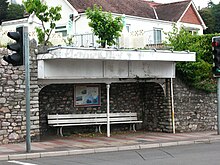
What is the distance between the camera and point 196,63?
20656 mm

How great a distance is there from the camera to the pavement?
13414 millimetres

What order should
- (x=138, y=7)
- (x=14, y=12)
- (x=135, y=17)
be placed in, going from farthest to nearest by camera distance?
(x=14, y=12)
(x=138, y=7)
(x=135, y=17)

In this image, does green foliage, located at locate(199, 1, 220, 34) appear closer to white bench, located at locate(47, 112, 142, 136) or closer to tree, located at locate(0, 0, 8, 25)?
tree, located at locate(0, 0, 8, 25)

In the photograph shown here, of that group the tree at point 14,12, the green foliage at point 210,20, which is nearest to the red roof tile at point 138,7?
the green foliage at point 210,20

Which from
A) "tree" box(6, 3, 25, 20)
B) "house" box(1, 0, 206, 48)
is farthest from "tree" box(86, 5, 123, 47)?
"tree" box(6, 3, 25, 20)

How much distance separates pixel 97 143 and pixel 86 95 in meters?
3.71

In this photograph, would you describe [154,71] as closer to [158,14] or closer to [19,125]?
[19,125]

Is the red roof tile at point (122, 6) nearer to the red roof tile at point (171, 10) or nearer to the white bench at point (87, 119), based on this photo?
the red roof tile at point (171, 10)

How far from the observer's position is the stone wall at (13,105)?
15.4 metres

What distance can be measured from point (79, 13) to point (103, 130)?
14500mm

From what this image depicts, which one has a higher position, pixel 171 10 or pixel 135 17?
pixel 171 10

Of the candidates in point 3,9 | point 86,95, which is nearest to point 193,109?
point 86,95

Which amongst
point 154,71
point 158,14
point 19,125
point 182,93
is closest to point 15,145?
point 19,125

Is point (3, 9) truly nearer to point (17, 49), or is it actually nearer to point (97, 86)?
point (97, 86)
